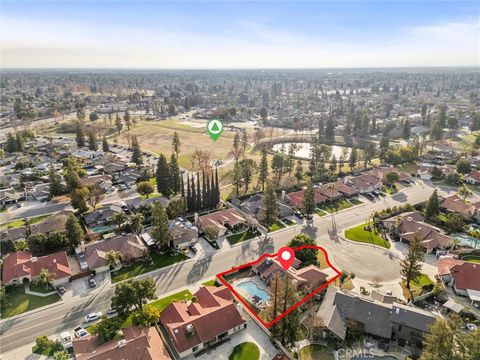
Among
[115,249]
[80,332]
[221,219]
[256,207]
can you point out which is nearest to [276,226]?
[256,207]

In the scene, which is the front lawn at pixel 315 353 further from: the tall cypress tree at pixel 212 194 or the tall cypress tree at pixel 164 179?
the tall cypress tree at pixel 164 179

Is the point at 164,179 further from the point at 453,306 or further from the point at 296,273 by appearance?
the point at 453,306

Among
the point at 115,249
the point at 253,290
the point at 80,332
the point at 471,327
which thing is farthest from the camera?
the point at 115,249

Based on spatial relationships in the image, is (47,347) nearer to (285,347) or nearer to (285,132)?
(285,347)

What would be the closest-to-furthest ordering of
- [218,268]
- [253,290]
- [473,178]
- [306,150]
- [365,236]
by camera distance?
1. [253,290]
2. [218,268]
3. [365,236]
4. [473,178]
5. [306,150]

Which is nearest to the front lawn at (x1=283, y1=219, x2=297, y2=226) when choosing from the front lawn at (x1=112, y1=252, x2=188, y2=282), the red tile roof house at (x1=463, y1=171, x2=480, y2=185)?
the front lawn at (x1=112, y1=252, x2=188, y2=282)

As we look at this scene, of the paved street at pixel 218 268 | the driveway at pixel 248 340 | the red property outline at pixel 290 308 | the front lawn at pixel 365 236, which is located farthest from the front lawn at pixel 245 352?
the front lawn at pixel 365 236

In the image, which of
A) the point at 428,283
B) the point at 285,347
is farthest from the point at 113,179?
the point at 428,283
